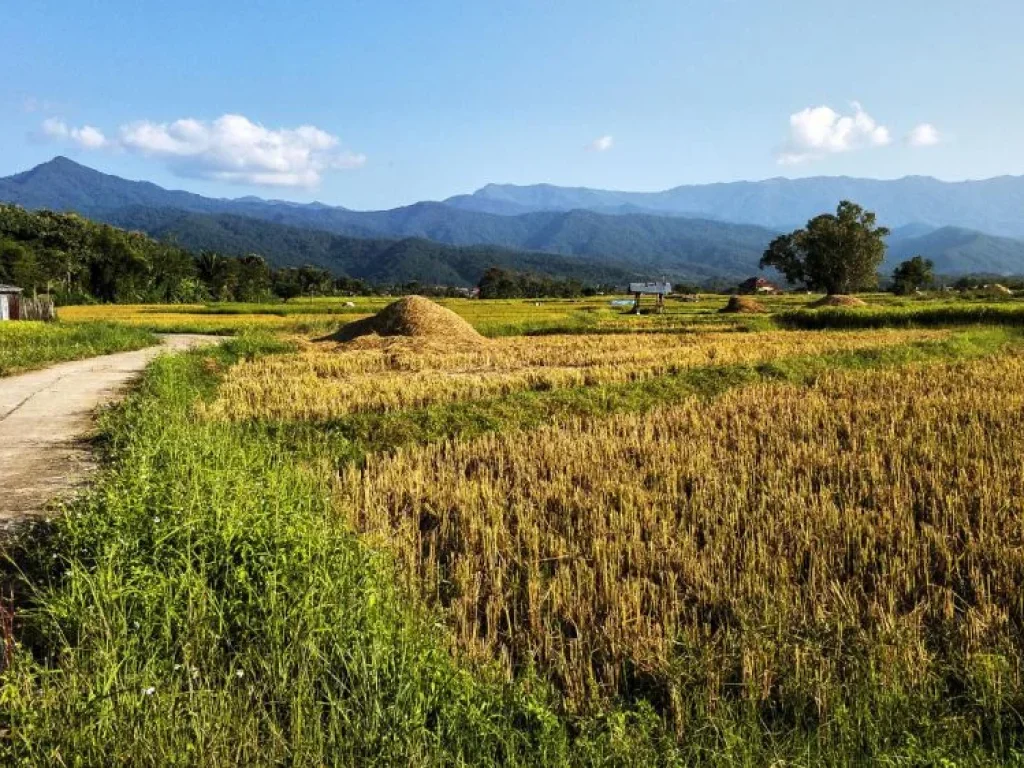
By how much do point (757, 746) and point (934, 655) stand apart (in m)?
1.28

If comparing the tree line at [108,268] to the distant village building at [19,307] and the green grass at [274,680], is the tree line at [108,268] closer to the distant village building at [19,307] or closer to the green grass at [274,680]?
the distant village building at [19,307]

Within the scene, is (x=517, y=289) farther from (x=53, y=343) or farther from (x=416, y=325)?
(x=53, y=343)

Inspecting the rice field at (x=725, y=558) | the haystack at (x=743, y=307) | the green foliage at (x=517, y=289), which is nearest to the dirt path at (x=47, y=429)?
the rice field at (x=725, y=558)

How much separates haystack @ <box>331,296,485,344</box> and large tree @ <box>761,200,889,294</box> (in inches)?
1881

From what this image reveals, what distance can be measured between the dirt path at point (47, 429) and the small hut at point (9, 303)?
21.7m

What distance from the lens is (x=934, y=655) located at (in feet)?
12.0

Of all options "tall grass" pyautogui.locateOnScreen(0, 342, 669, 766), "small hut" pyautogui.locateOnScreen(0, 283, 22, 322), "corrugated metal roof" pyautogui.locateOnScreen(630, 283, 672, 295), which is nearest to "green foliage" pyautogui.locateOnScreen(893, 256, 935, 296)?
"corrugated metal roof" pyautogui.locateOnScreen(630, 283, 672, 295)

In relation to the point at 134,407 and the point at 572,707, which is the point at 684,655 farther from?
the point at 134,407

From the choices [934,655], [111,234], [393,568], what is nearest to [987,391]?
[934,655]

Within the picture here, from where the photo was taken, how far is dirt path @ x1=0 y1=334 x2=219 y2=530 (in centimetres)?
641

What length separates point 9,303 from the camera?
35.4 metres

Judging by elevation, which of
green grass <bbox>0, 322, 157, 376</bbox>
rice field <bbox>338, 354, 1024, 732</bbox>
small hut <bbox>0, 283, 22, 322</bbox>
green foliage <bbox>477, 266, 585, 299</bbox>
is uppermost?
green foliage <bbox>477, 266, 585, 299</bbox>

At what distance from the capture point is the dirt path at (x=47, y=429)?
21.0 ft

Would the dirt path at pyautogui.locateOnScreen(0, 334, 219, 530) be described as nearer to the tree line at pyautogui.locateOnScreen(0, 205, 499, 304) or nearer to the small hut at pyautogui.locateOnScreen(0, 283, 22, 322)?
the small hut at pyautogui.locateOnScreen(0, 283, 22, 322)
